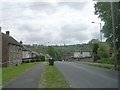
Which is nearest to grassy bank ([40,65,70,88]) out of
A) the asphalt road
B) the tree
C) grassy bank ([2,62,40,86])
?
the asphalt road

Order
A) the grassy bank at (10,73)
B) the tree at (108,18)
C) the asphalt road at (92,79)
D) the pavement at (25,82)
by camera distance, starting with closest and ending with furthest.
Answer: the asphalt road at (92,79) < the pavement at (25,82) < the grassy bank at (10,73) < the tree at (108,18)

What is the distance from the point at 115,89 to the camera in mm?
15773

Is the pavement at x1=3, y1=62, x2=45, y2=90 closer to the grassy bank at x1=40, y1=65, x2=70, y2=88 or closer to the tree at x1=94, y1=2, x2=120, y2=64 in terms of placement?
the grassy bank at x1=40, y1=65, x2=70, y2=88

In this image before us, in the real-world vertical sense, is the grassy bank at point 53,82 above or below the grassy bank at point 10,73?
below

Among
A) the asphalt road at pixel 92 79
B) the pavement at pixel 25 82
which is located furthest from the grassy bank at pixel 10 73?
the asphalt road at pixel 92 79

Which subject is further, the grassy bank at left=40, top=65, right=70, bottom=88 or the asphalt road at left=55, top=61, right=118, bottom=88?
the grassy bank at left=40, top=65, right=70, bottom=88

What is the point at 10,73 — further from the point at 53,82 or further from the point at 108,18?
the point at 108,18

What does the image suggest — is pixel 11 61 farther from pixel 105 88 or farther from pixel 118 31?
pixel 105 88

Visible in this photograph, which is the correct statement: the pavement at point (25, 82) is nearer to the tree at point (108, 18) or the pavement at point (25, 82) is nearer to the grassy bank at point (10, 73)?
the grassy bank at point (10, 73)

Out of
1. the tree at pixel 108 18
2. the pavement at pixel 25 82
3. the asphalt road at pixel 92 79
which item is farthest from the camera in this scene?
the tree at pixel 108 18

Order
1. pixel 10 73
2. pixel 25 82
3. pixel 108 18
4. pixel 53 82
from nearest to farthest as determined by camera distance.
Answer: pixel 53 82 → pixel 25 82 → pixel 10 73 → pixel 108 18

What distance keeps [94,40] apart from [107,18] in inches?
3440

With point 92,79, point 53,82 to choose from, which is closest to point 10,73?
point 92,79

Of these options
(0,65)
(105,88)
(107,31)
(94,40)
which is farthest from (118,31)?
(94,40)
